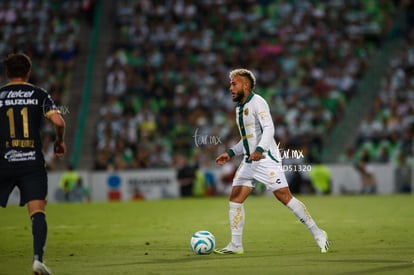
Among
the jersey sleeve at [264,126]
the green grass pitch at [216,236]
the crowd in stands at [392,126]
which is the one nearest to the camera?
the green grass pitch at [216,236]

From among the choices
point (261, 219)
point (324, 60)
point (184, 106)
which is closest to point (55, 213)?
point (261, 219)

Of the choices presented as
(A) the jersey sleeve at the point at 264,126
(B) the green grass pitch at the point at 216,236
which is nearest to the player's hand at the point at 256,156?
(A) the jersey sleeve at the point at 264,126

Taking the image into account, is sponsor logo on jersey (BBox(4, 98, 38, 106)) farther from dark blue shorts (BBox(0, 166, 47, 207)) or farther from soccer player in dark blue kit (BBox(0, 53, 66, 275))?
dark blue shorts (BBox(0, 166, 47, 207))

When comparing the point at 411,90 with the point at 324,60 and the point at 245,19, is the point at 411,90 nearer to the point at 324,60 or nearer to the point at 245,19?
the point at 324,60

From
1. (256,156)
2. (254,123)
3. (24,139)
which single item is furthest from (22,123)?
(254,123)

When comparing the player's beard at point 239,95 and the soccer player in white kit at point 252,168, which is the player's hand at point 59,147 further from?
the player's beard at point 239,95

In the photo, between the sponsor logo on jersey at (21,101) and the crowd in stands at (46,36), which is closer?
the sponsor logo on jersey at (21,101)

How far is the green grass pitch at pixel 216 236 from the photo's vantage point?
1048cm

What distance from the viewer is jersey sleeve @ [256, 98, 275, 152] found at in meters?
11.7

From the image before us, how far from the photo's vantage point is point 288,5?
36.4m

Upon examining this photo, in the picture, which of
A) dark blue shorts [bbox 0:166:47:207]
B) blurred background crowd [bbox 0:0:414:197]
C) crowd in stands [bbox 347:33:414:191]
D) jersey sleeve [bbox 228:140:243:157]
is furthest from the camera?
blurred background crowd [bbox 0:0:414:197]

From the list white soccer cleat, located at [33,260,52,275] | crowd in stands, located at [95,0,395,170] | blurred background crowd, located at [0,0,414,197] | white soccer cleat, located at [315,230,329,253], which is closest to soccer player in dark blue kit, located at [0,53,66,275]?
white soccer cleat, located at [33,260,52,275]

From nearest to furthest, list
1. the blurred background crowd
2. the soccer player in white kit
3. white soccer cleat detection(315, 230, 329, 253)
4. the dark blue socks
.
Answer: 1. the dark blue socks
2. white soccer cleat detection(315, 230, 329, 253)
3. the soccer player in white kit
4. the blurred background crowd

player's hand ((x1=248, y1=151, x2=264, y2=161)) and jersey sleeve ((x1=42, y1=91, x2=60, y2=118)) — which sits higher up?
jersey sleeve ((x1=42, y1=91, x2=60, y2=118))
